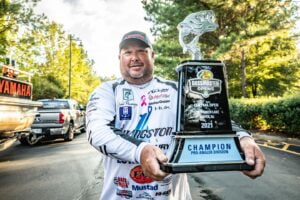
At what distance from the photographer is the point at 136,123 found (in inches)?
72.1

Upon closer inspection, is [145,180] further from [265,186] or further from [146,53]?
[265,186]

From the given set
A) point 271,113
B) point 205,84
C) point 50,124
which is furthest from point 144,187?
point 271,113

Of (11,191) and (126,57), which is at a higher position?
(126,57)

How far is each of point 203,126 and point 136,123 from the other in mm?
418

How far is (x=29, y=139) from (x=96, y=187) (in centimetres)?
739

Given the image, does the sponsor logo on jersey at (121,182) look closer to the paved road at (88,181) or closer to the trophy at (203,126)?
the trophy at (203,126)

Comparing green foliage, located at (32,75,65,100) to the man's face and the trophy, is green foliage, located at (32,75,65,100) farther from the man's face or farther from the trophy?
the trophy

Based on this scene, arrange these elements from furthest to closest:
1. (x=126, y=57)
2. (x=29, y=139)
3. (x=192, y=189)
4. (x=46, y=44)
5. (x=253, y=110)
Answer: (x=46, y=44) < (x=253, y=110) < (x=29, y=139) < (x=192, y=189) < (x=126, y=57)

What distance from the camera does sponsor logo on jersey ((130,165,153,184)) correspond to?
1808mm

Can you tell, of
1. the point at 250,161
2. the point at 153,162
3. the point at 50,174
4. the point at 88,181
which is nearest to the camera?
the point at 153,162

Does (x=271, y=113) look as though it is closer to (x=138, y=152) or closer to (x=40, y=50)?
(x=138, y=152)

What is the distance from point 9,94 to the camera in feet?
20.5

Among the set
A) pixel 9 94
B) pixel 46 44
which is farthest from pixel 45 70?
pixel 9 94

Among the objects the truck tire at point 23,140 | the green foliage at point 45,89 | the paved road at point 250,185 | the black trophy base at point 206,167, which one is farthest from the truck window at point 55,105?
the green foliage at point 45,89
